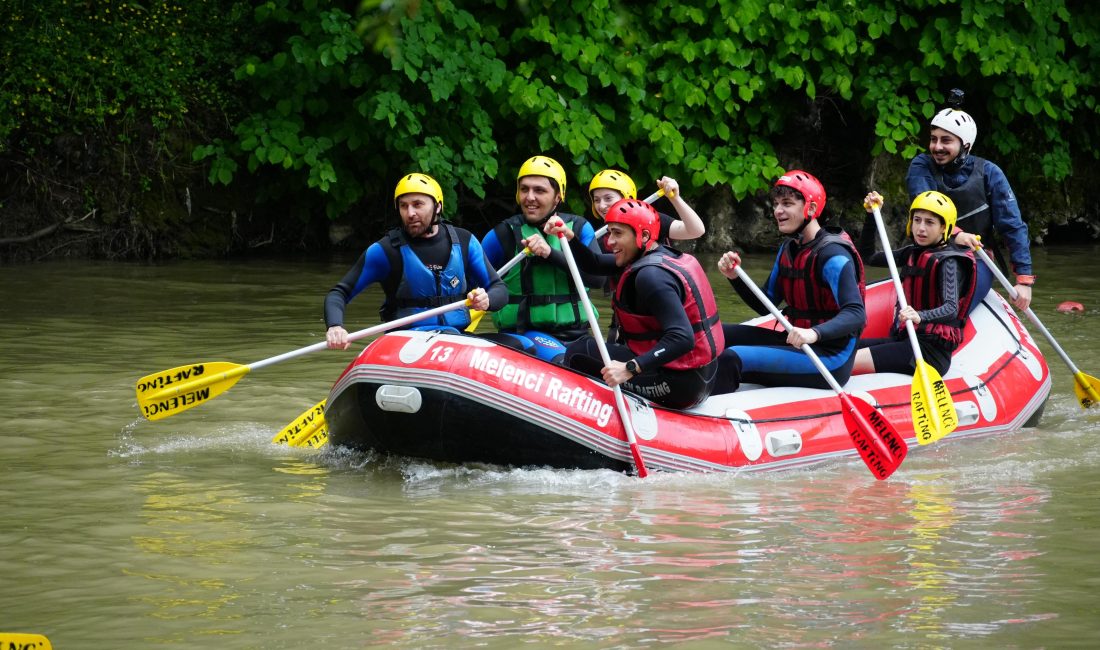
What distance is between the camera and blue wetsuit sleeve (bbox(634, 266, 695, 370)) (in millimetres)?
5555

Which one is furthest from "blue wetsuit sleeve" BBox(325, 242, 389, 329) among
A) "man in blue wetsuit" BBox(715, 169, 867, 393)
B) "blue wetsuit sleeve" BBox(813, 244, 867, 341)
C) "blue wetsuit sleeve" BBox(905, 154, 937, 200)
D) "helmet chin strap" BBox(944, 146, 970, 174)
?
"helmet chin strap" BBox(944, 146, 970, 174)

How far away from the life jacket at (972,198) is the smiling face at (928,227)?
0.70 m

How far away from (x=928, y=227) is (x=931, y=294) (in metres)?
0.32

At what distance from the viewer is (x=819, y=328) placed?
6.00 m

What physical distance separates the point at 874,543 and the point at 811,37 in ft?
31.2

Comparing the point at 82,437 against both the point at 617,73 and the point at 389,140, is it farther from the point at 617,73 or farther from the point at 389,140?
the point at 617,73

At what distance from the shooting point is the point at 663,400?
230 inches

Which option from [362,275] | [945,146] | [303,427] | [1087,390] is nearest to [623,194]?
[362,275]

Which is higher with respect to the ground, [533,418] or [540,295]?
[540,295]

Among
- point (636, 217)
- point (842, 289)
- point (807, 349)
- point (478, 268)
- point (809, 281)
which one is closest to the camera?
point (636, 217)

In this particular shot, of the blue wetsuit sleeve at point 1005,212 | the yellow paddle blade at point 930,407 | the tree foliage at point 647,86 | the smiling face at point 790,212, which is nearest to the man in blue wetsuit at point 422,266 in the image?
the smiling face at point 790,212

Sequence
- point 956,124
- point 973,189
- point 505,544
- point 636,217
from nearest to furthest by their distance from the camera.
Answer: point 505,544, point 636,217, point 956,124, point 973,189

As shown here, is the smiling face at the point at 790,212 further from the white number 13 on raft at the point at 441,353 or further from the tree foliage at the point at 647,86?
the tree foliage at the point at 647,86

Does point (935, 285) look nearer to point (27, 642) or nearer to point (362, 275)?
point (362, 275)
